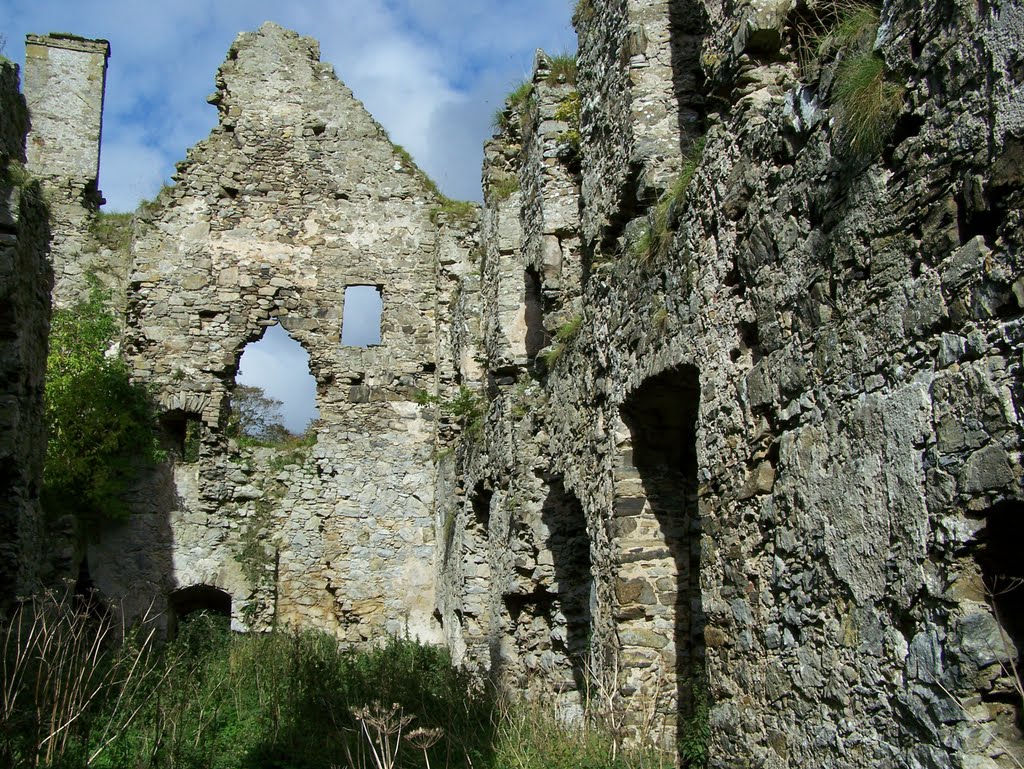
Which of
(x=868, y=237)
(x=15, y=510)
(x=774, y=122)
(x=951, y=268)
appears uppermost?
(x=774, y=122)

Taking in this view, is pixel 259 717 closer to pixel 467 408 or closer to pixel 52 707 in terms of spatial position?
pixel 52 707

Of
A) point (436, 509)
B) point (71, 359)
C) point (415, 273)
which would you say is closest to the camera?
point (71, 359)

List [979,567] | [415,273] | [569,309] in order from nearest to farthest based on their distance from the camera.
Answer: [979,567] < [569,309] < [415,273]

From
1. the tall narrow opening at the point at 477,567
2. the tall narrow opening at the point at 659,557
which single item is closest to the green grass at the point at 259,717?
the tall narrow opening at the point at 659,557

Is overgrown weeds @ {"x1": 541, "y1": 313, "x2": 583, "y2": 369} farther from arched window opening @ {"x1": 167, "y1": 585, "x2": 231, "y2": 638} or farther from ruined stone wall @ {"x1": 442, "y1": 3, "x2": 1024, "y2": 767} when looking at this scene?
arched window opening @ {"x1": 167, "y1": 585, "x2": 231, "y2": 638}

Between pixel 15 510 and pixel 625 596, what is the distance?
443cm

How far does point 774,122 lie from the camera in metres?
4.41

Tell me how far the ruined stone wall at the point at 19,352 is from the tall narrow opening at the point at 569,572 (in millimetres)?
4092

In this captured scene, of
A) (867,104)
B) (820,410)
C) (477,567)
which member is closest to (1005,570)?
(820,410)

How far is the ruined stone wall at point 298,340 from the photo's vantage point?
42.6 ft

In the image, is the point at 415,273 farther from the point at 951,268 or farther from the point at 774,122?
the point at 951,268

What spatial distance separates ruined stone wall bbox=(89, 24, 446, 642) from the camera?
42.6 feet

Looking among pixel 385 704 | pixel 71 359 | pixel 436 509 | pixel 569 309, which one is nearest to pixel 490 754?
pixel 385 704

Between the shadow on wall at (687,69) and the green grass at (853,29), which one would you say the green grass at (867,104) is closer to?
the green grass at (853,29)
